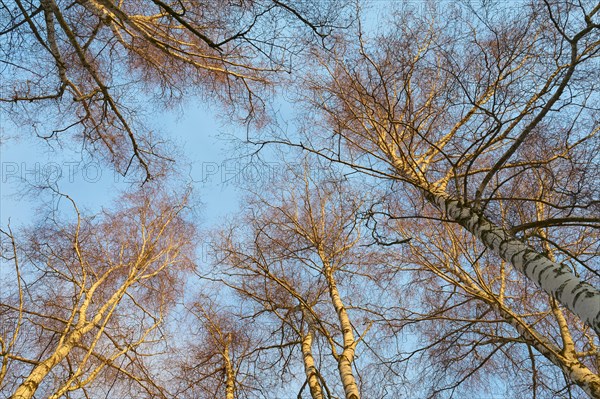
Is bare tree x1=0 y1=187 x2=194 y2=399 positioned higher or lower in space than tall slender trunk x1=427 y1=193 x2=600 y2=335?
higher

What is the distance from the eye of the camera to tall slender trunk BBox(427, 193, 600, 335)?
2.21 meters

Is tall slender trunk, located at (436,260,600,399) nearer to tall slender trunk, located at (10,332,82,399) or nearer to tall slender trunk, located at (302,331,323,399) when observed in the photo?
tall slender trunk, located at (302,331,323,399)

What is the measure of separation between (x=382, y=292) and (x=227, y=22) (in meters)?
4.00

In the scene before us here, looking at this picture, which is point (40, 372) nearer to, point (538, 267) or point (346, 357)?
point (346, 357)

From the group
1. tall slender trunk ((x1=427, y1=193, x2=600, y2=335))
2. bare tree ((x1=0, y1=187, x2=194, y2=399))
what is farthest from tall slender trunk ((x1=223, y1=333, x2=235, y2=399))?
tall slender trunk ((x1=427, y1=193, x2=600, y2=335))

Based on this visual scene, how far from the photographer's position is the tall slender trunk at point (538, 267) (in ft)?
7.25

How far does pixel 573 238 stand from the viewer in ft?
18.4

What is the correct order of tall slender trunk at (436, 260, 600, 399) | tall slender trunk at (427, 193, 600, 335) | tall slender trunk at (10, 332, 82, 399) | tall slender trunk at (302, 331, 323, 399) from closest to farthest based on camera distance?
tall slender trunk at (427, 193, 600, 335) → tall slender trunk at (436, 260, 600, 399) → tall slender trunk at (10, 332, 82, 399) → tall slender trunk at (302, 331, 323, 399)

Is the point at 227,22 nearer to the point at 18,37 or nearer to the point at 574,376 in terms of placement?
the point at 18,37

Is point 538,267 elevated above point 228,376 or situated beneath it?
situated beneath

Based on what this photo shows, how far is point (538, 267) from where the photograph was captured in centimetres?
257

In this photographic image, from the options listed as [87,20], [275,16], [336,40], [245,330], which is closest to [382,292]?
[245,330]

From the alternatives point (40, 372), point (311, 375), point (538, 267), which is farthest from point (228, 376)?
point (538, 267)

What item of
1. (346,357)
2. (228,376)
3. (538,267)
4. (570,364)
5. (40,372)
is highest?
(228,376)
